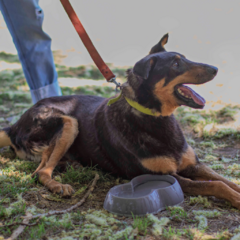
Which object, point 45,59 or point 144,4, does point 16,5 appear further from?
point 144,4

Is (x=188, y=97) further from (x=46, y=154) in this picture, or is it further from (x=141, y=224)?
(x=46, y=154)

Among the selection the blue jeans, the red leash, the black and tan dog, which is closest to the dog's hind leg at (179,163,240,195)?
the black and tan dog

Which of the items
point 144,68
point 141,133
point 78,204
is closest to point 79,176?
point 78,204

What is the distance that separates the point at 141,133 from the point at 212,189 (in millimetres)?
970

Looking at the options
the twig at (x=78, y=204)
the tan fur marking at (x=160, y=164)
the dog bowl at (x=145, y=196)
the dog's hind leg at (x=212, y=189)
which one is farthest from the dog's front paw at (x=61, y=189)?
the dog's hind leg at (x=212, y=189)

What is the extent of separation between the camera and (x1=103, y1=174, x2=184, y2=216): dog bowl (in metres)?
2.65

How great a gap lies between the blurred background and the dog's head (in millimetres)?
5560

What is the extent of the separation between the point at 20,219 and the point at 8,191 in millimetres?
610

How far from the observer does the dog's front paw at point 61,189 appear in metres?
3.13

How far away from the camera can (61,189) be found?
3.16m

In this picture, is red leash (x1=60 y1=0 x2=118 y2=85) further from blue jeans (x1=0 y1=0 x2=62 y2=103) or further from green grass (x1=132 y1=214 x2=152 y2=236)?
green grass (x1=132 y1=214 x2=152 y2=236)

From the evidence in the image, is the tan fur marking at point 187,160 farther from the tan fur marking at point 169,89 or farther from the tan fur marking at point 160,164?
the tan fur marking at point 169,89

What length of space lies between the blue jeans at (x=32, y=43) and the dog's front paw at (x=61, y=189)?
2.47m

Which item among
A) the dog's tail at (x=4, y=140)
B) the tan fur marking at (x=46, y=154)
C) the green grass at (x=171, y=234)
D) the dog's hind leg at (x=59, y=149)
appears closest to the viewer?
the green grass at (x=171, y=234)
